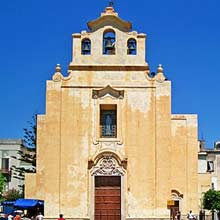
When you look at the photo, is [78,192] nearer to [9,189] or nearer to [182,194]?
[182,194]

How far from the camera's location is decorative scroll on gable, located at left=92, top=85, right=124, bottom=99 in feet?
113

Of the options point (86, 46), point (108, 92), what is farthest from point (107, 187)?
point (86, 46)

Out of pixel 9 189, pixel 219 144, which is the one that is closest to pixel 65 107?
pixel 9 189

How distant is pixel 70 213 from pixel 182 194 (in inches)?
258

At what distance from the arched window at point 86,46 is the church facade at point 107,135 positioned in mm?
51

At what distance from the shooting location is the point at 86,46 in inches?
1393

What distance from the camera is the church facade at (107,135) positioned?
33.8 m

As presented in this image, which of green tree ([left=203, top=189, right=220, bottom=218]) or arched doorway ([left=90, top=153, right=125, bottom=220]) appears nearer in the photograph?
arched doorway ([left=90, top=153, right=125, bottom=220])

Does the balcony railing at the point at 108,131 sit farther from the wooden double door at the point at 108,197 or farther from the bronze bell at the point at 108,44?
the bronze bell at the point at 108,44

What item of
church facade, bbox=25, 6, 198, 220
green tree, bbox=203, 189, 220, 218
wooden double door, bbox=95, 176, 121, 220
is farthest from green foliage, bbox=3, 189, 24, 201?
wooden double door, bbox=95, 176, 121, 220

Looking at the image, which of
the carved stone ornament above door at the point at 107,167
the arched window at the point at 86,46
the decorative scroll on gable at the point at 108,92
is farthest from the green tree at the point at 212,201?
the arched window at the point at 86,46

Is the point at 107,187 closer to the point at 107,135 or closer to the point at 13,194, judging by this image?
the point at 107,135

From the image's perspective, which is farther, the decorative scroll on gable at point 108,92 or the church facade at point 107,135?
the decorative scroll on gable at point 108,92

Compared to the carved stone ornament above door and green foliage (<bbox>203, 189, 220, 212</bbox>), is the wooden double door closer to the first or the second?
the carved stone ornament above door
